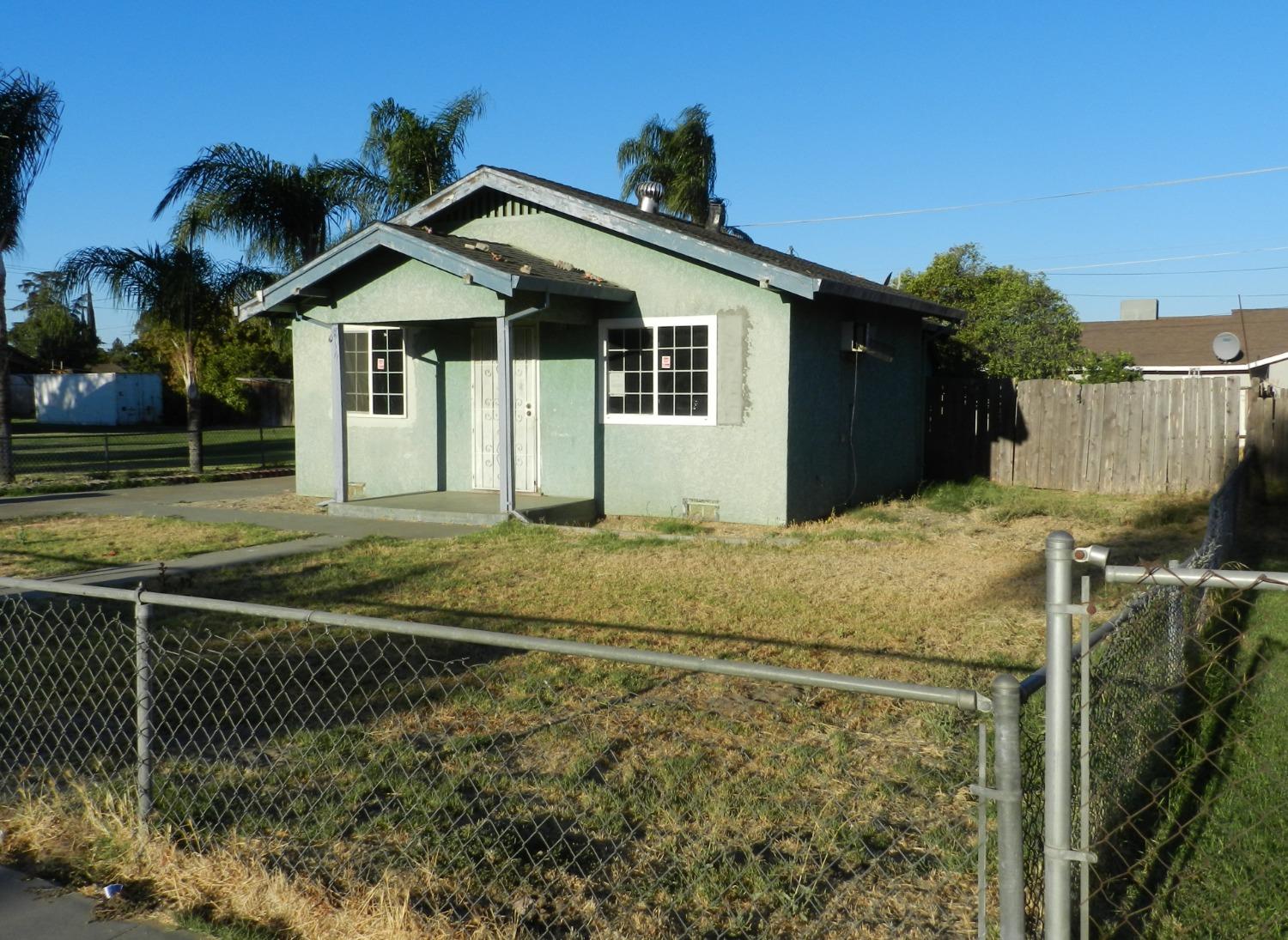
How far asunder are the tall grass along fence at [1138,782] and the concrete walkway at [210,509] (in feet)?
28.1

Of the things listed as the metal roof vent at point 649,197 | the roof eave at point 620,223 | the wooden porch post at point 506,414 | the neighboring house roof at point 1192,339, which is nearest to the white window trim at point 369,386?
the roof eave at point 620,223

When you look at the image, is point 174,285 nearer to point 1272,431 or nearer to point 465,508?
point 465,508

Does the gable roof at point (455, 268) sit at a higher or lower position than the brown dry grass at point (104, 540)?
higher

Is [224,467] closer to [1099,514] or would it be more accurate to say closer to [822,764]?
[1099,514]

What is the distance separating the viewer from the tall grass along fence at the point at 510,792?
357cm

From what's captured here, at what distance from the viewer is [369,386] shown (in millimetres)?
15789

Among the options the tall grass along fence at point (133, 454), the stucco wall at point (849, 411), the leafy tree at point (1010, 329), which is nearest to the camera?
the stucco wall at point (849, 411)

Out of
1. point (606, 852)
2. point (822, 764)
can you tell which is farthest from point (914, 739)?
point (606, 852)

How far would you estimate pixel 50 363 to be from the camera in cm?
5884

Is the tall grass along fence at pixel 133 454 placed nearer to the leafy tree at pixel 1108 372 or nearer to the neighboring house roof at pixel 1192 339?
the leafy tree at pixel 1108 372

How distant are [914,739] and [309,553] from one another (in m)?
7.28

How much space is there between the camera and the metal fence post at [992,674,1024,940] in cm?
243

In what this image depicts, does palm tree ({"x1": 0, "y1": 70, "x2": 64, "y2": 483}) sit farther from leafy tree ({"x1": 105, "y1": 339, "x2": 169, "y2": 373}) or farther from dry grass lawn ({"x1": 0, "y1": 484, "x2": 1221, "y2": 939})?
leafy tree ({"x1": 105, "y1": 339, "x2": 169, "y2": 373})

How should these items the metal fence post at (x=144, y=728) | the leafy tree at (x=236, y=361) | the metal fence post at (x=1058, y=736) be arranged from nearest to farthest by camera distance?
the metal fence post at (x=1058, y=736) → the metal fence post at (x=144, y=728) → the leafy tree at (x=236, y=361)
